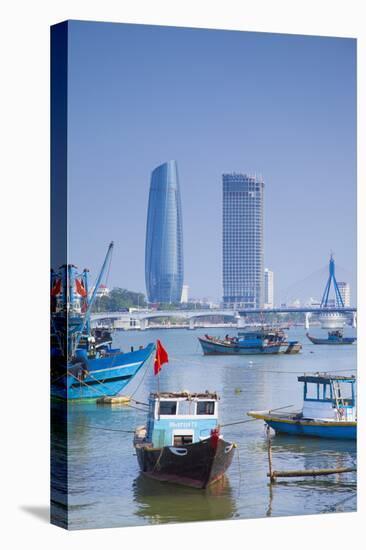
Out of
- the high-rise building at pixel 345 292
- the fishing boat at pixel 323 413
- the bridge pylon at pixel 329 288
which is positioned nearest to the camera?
the bridge pylon at pixel 329 288

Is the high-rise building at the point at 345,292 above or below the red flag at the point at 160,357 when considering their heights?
above

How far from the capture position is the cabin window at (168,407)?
53.3ft

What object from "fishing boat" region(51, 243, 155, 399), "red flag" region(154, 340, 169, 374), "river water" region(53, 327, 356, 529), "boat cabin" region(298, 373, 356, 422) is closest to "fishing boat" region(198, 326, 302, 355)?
"river water" region(53, 327, 356, 529)

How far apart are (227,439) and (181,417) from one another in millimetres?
513

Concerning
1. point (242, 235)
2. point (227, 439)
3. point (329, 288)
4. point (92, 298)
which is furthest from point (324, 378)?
point (92, 298)

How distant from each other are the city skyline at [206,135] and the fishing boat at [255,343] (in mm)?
827

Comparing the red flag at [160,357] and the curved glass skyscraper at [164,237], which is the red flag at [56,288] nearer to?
the curved glass skyscraper at [164,237]

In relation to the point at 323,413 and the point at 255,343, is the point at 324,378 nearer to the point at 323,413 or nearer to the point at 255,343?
the point at 255,343

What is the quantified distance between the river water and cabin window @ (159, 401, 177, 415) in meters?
0.20

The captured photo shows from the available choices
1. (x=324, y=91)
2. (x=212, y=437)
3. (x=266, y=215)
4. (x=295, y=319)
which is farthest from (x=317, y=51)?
(x=212, y=437)

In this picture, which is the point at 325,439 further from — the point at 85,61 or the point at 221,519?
the point at 85,61

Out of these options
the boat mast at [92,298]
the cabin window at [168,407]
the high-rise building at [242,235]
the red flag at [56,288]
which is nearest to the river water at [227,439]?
the cabin window at [168,407]

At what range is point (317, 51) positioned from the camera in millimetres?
16359

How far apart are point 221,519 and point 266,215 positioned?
3.04 m
